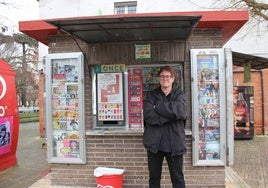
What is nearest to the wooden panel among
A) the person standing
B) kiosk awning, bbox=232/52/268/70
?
the person standing

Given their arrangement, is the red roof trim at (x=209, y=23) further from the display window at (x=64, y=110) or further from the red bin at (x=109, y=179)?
the red bin at (x=109, y=179)

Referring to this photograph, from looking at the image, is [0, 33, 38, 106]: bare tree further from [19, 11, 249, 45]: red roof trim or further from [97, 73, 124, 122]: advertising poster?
[97, 73, 124, 122]: advertising poster

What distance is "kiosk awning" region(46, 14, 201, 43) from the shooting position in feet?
15.0

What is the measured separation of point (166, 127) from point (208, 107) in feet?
5.08

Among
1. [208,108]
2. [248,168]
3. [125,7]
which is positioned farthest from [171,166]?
[125,7]

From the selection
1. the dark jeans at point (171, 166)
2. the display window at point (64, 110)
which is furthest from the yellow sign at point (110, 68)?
the dark jeans at point (171, 166)

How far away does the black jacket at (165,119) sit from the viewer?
178 inches

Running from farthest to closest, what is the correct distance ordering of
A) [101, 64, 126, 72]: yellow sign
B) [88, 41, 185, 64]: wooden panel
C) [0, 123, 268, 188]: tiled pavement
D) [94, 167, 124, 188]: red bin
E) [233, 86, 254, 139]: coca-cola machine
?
[233, 86, 254, 139]: coca-cola machine, [0, 123, 268, 188]: tiled pavement, [101, 64, 126, 72]: yellow sign, [88, 41, 185, 64]: wooden panel, [94, 167, 124, 188]: red bin

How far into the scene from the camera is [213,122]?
5.91 meters

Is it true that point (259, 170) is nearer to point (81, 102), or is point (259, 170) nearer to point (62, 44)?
point (81, 102)

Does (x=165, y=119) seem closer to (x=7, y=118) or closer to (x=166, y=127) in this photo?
(x=166, y=127)

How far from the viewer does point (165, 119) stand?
454 centimetres

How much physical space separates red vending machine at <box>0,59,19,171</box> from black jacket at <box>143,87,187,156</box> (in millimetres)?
4318

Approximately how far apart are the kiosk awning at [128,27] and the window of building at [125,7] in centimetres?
989
